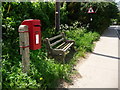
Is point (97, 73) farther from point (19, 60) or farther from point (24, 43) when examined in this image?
point (24, 43)

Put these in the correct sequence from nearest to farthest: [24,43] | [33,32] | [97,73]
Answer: [24,43], [33,32], [97,73]

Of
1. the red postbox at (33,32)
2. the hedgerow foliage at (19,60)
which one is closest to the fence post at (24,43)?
the red postbox at (33,32)

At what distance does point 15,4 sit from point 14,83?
324 centimetres

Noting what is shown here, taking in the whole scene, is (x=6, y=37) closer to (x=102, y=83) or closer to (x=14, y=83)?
(x=14, y=83)

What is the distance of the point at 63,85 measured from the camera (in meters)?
3.68

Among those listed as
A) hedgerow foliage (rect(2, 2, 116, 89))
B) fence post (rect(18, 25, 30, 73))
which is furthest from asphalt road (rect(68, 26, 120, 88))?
fence post (rect(18, 25, 30, 73))

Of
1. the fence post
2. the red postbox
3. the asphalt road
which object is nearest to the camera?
the fence post

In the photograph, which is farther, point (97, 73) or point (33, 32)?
point (97, 73)

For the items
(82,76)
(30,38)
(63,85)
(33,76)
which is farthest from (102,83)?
(30,38)

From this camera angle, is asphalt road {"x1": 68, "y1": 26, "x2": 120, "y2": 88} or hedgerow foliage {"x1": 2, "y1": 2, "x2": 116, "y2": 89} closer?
hedgerow foliage {"x1": 2, "y1": 2, "x2": 116, "y2": 89}

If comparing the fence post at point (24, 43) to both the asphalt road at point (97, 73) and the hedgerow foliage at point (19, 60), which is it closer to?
the hedgerow foliage at point (19, 60)

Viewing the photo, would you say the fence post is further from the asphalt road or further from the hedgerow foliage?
the asphalt road

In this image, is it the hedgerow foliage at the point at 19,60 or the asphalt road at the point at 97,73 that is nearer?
the hedgerow foliage at the point at 19,60

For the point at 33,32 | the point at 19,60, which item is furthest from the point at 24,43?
the point at 19,60
